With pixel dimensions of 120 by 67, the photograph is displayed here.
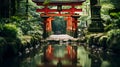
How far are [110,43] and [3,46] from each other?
25.9 ft

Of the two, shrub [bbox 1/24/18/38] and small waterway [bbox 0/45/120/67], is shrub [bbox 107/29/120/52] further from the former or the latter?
shrub [bbox 1/24/18/38]

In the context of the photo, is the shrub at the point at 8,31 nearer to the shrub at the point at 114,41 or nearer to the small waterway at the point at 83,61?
the small waterway at the point at 83,61

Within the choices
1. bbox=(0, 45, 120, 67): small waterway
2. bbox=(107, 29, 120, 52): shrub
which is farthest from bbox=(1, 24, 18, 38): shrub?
bbox=(107, 29, 120, 52): shrub

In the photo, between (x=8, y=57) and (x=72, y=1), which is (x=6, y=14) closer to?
(x=8, y=57)

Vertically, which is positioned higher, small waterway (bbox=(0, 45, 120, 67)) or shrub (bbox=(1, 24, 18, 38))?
shrub (bbox=(1, 24, 18, 38))

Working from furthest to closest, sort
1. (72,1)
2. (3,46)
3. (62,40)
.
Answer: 1. (72,1)
2. (62,40)
3. (3,46)

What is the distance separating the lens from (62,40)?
3947cm

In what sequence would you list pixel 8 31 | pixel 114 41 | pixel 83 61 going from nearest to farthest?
pixel 83 61
pixel 114 41
pixel 8 31

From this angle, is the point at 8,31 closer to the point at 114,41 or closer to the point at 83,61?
the point at 83,61

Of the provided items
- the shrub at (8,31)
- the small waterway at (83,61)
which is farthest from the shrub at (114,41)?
the shrub at (8,31)

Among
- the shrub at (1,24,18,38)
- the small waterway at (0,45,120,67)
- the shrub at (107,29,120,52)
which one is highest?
the shrub at (1,24,18,38)

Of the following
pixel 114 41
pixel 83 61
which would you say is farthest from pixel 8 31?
pixel 114 41

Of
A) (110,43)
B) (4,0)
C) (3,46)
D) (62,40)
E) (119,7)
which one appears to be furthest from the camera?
(62,40)

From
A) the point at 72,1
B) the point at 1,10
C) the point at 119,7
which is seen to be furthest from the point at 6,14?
the point at 72,1
